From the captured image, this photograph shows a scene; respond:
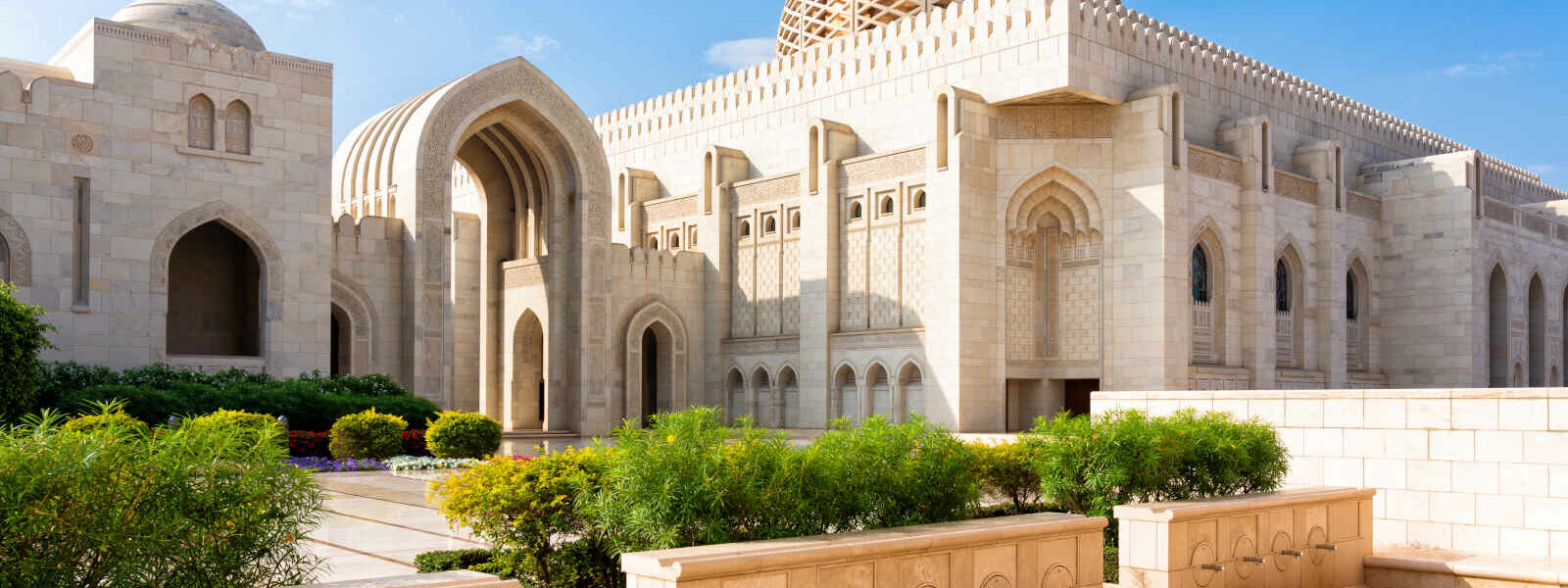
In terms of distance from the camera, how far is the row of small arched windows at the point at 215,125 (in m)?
17.6

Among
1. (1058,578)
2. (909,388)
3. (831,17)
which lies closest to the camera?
(1058,578)

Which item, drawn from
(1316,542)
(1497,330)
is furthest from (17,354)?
(1497,330)

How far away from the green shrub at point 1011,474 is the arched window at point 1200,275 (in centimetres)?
1385

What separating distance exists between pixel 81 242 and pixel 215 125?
239 cm

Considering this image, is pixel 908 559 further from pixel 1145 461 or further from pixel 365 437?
pixel 365 437

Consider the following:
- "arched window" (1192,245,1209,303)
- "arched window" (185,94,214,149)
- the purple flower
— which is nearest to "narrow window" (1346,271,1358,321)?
"arched window" (1192,245,1209,303)

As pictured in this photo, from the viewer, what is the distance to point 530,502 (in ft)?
20.2

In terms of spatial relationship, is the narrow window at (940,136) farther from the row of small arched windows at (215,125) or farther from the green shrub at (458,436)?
the row of small arched windows at (215,125)

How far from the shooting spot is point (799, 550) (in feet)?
17.1

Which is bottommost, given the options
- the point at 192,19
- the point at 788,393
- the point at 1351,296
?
the point at 788,393

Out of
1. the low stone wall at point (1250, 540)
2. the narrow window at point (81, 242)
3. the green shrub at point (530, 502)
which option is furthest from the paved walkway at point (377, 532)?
the narrow window at point (81, 242)

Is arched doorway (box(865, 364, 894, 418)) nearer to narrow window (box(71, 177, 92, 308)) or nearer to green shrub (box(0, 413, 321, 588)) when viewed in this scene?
narrow window (box(71, 177, 92, 308))

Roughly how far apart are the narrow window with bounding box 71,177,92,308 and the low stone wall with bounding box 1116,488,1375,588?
14363 millimetres

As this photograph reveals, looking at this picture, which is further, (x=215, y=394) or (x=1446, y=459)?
(x=215, y=394)
